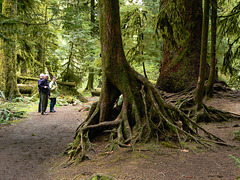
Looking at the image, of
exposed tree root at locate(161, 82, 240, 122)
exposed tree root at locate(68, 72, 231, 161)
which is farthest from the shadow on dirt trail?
exposed tree root at locate(161, 82, 240, 122)

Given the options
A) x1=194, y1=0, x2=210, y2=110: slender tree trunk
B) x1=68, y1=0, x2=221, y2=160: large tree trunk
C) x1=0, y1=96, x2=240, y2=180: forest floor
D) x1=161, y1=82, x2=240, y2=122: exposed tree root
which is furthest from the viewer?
x1=161, y1=82, x2=240, y2=122: exposed tree root

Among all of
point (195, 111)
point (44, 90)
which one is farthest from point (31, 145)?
point (195, 111)

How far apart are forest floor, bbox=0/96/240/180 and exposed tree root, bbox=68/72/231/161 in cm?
35

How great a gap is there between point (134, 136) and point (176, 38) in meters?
3.59

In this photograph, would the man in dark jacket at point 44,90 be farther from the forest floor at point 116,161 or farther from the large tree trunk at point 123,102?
the large tree trunk at point 123,102

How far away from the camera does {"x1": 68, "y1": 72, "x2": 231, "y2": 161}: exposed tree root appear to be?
414 centimetres

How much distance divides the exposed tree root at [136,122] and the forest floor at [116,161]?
1.16ft

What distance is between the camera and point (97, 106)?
5180mm

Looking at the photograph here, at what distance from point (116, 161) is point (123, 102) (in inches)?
72.8

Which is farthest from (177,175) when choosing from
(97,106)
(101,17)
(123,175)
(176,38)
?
(176,38)

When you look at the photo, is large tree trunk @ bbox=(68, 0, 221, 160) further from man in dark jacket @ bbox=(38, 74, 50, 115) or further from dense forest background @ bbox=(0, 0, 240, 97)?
man in dark jacket @ bbox=(38, 74, 50, 115)

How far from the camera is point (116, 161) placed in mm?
3305

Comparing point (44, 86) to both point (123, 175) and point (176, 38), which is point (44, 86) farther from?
point (123, 175)

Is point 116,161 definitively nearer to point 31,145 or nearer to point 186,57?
point 31,145
